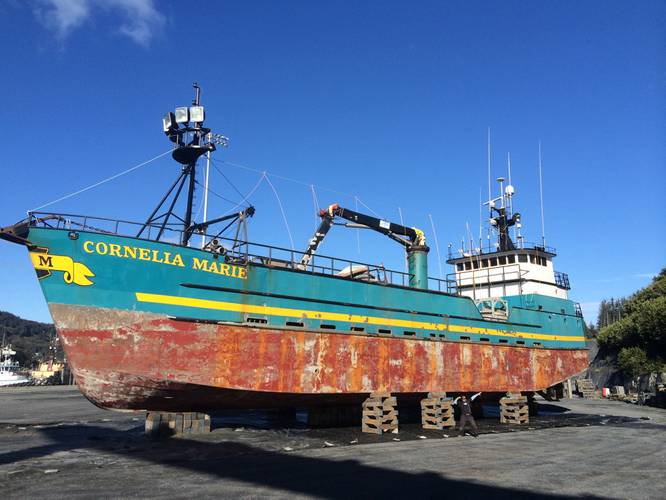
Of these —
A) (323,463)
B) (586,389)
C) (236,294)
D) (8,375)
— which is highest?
(236,294)

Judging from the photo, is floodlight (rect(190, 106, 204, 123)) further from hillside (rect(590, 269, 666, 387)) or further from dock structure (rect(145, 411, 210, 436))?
hillside (rect(590, 269, 666, 387))

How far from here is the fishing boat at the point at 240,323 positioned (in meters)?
12.9

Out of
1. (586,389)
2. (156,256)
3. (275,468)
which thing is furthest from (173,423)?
(586,389)

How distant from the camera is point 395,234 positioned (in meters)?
23.3

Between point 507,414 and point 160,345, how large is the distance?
50.9 feet

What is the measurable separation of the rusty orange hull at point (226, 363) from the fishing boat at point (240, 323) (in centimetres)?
4

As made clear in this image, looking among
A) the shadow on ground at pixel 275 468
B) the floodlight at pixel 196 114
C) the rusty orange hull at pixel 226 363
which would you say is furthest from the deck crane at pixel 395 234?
the shadow on ground at pixel 275 468

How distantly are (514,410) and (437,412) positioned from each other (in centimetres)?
496

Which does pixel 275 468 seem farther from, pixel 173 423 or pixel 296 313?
pixel 296 313

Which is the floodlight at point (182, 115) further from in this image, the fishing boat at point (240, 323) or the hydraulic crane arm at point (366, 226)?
the hydraulic crane arm at point (366, 226)

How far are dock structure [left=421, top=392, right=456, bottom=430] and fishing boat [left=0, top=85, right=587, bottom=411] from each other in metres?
0.43

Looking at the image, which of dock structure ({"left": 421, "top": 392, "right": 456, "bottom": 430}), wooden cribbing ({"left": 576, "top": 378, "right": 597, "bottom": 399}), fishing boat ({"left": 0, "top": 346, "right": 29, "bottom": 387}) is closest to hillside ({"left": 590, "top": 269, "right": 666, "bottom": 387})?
wooden cribbing ({"left": 576, "top": 378, "right": 597, "bottom": 399})

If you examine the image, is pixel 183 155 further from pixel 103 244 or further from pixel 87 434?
pixel 87 434

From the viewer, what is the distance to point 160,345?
13.3 m
